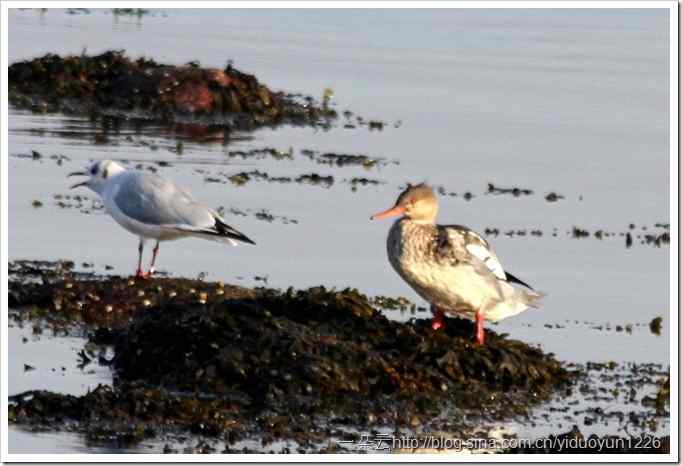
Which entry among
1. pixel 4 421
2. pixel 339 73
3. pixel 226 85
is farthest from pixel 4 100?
pixel 339 73

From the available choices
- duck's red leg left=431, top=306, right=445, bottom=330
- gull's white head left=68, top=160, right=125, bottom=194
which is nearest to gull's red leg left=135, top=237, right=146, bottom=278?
gull's white head left=68, top=160, right=125, bottom=194

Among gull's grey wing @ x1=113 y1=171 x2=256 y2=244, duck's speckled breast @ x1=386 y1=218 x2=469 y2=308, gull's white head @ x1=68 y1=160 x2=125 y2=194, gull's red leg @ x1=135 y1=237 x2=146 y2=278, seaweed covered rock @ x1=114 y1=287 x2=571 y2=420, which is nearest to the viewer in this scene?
seaweed covered rock @ x1=114 y1=287 x2=571 y2=420

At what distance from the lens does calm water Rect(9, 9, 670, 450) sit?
1395cm

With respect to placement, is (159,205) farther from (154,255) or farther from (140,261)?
(140,261)

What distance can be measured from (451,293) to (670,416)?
1474mm

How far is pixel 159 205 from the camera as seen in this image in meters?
13.9

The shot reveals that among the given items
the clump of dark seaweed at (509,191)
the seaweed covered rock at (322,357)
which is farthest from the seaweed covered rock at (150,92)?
the seaweed covered rock at (322,357)

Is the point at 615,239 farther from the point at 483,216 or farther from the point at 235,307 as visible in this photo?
the point at 235,307

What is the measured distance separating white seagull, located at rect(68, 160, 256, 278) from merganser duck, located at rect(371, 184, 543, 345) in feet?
8.25

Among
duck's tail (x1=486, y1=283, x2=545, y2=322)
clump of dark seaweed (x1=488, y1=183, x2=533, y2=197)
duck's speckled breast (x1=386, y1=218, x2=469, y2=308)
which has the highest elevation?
duck's speckled breast (x1=386, y1=218, x2=469, y2=308)

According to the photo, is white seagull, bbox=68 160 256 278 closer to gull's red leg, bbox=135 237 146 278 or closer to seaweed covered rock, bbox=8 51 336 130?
gull's red leg, bbox=135 237 146 278

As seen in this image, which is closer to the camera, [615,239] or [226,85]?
[615,239]

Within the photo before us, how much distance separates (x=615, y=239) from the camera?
16.0 metres

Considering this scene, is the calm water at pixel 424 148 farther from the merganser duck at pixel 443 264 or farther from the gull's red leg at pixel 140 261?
the merganser duck at pixel 443 264
